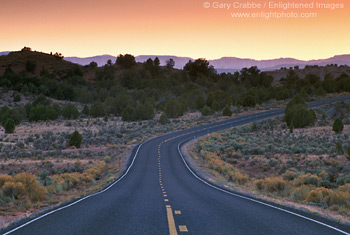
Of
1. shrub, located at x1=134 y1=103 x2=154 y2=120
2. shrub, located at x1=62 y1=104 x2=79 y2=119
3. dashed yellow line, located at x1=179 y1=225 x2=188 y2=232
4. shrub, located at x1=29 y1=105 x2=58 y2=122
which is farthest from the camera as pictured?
shrub, located at x1=62 y1=104 x2=79 y2=119

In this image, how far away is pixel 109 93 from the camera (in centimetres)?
12888

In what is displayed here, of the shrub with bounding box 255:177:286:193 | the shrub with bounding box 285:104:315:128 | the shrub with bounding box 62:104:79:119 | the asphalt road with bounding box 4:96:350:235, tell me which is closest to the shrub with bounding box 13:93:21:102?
the shrub with bounding box 62:104:79:119

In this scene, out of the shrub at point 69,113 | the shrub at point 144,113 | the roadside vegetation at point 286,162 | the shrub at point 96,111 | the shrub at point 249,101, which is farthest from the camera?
the shrub at point 249,101

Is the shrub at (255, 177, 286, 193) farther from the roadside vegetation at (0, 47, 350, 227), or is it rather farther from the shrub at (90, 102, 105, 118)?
the shrub at (90, 102, 105, 118)

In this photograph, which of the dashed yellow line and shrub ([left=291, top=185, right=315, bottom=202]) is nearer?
the dashed yellow line

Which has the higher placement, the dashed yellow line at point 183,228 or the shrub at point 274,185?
the dashed yellow line at point 183,228

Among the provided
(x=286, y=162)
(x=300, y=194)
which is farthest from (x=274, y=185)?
(x=286, y=162)

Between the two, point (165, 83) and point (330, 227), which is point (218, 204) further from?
point (165, 83)

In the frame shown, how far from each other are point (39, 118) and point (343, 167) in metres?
73.0

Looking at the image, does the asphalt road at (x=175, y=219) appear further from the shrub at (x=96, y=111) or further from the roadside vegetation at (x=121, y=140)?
the shrub at (x=96, y=111)

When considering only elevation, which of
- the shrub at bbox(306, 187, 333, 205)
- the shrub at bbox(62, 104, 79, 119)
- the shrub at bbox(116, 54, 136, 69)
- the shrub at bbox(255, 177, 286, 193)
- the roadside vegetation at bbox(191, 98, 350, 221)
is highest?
the shrub at bbox(116, 54, 136, 69)

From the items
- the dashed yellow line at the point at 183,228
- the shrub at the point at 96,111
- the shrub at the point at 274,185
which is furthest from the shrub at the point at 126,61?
the dashed yellow line at the point at 183,228

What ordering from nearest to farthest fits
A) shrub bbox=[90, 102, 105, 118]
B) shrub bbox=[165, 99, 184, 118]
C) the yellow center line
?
the yellow center line
shrub bbox=[165, 99, 184, 118]
shrub bbox=[90, 102, 105, 118]

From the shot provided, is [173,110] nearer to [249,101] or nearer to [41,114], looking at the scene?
[249,101]
